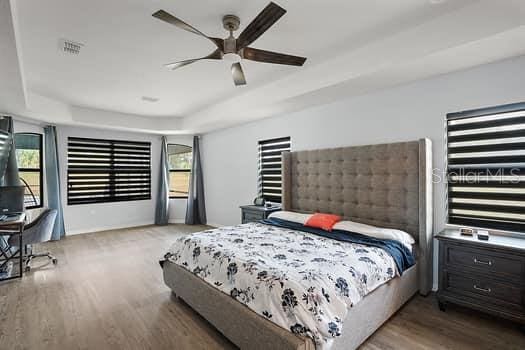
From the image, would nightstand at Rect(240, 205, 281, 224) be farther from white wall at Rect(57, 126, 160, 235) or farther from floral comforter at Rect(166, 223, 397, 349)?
white wall at Rect(57, 126, 160, 235)

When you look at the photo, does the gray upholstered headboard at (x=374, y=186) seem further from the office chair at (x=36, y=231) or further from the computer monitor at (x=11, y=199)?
the computer monitor at (x=11, y=199)

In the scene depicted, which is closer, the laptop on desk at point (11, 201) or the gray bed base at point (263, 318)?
the gray bed base at point (263, 318)

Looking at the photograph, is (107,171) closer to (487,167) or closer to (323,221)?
(323,221)

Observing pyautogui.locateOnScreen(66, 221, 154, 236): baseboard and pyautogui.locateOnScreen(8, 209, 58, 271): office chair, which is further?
pyautogui.locateOnScreen(66, 221, 154, 236): baseboard

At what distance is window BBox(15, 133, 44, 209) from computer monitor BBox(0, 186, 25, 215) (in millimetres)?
1457

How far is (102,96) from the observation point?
14.8 feet

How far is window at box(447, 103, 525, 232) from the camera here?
251 centimetres

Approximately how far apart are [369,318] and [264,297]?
946 mm

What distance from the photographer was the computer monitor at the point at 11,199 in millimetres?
3795

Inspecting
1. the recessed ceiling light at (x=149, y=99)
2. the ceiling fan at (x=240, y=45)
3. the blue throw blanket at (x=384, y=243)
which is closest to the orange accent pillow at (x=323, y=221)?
the blue throw blanket at (x=384, y=243)

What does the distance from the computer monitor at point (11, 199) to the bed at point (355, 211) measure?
2.81m

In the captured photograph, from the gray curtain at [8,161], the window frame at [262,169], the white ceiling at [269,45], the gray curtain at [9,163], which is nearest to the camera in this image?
the white ceiling at [269,45]

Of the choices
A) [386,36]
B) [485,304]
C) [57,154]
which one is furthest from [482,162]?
[57,154]

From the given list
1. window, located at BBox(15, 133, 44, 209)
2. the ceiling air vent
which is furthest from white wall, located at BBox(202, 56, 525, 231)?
window, located at BBox(15, 133, 44, 209)
